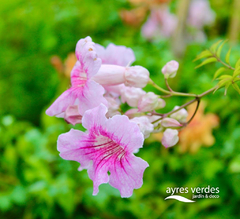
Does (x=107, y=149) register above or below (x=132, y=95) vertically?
below

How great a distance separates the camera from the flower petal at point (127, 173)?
596mm

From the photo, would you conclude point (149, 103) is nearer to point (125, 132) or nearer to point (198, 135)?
point (125, 132)

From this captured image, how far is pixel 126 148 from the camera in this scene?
1.97 feet

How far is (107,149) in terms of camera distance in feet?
2.16

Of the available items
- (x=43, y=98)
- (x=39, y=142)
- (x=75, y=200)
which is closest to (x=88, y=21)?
(x=43, y=98)

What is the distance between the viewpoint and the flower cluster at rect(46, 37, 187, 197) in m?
0.60

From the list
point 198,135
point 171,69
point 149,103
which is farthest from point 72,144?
point 198,135

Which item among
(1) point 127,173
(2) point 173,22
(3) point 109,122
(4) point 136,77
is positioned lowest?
(1) point 127,173

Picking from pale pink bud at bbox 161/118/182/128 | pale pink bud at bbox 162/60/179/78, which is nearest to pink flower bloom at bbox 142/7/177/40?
pale pink bud at bbox 162/60/179/78

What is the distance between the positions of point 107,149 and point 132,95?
0.49 ft

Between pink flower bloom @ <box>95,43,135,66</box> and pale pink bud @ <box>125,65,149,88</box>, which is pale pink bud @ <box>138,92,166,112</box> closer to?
pale pink bud @ <box>125,65,149,88</box>

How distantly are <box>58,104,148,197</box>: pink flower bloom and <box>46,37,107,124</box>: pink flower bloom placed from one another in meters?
0.05

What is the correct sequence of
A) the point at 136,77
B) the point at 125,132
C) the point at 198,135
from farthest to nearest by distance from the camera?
1. the point at 198,135
2. the point at 136,77
3. the point at 125,132

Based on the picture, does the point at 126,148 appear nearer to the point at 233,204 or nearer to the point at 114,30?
the point at 233,204
